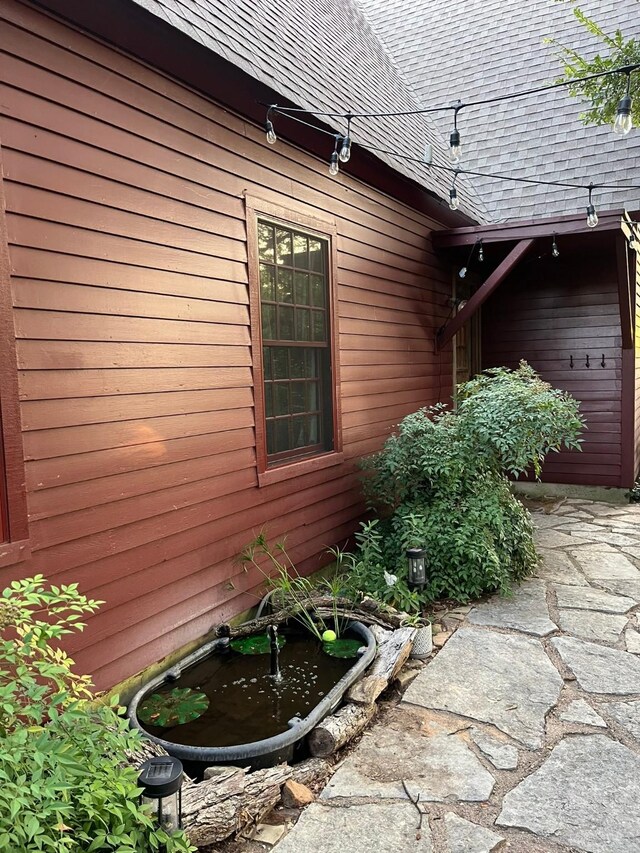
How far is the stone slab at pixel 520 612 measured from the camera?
152 inches

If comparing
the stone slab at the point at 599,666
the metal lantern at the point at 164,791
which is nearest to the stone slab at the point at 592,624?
the stone slab at the point at 599,666

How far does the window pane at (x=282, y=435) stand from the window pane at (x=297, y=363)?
34 centimetres

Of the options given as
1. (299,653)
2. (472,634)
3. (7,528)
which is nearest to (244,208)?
(7,528)

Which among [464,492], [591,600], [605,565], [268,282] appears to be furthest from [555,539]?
[268,282]

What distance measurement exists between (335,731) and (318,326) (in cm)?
291

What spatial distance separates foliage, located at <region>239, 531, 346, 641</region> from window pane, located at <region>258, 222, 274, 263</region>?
1.81 m

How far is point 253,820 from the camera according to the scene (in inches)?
86.7

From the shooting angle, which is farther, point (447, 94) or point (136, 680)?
point (447, 94)

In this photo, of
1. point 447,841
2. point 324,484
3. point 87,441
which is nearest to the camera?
point 447,841

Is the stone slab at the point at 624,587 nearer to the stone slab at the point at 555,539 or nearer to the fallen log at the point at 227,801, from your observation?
the stone slab at the point at 555,539

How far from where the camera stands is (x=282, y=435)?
4238 mm

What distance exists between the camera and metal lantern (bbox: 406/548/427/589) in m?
3.99

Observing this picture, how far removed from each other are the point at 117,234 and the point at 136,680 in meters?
2.14

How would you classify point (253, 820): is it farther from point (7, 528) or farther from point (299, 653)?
point (7, 528)
